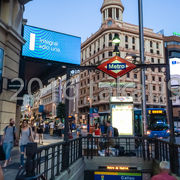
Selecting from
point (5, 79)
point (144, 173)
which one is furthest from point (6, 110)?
point (144, 173)

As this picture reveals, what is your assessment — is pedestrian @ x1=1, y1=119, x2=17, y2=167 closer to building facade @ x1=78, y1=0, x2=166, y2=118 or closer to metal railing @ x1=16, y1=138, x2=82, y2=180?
→ metal railing @ x1=16, y1=138, x2=82, y2=180

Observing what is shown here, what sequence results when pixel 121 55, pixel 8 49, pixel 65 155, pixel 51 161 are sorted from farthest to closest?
pixel 121 55
pixel 8 49
pixel 65 155
pixel 51 161

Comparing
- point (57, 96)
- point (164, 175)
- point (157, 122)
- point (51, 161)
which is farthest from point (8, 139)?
point (57, 96)

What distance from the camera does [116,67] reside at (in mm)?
9117

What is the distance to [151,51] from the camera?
212ft

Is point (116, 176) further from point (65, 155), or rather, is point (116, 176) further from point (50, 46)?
point (50, 46)

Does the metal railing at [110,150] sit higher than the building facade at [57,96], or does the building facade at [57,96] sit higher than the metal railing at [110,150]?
the building facade at [57,96]

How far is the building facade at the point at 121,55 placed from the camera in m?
57.1

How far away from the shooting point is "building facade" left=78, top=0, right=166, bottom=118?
5712 centimetres

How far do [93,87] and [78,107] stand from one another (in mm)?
10846

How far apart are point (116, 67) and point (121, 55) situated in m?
52.7

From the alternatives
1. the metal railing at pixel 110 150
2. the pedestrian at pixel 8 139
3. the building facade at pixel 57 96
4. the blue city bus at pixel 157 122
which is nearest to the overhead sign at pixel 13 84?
the pedestrian at pixel 8 139

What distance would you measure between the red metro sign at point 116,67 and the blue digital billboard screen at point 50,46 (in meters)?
9.73

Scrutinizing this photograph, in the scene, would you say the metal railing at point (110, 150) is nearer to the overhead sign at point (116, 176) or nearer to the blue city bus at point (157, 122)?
the overhead sign at point (116, 176)
